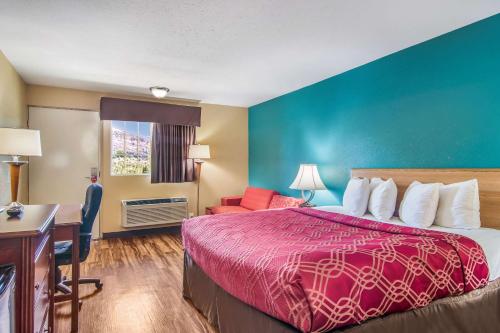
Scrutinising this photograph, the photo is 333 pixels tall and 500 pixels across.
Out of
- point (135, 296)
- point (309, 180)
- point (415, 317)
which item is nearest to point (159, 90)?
point (309, 180)

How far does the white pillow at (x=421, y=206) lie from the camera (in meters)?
2.48

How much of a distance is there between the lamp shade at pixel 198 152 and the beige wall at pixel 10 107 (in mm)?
2376

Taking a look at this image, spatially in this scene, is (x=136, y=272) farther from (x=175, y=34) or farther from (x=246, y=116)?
(x=246, y=116)

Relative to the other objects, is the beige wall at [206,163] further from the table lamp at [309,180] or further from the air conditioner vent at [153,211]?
the table lamp at [309,180]

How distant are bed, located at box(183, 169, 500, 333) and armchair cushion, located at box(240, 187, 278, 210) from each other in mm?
2343

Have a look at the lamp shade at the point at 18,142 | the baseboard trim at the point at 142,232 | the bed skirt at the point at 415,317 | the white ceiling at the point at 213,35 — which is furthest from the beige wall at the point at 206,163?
the bed skirt at the point at 415,317

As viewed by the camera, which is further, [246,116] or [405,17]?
[246,116]

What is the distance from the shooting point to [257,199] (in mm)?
5082

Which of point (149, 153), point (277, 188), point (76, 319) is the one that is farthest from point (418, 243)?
point (149, 153)

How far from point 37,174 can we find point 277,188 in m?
3.67

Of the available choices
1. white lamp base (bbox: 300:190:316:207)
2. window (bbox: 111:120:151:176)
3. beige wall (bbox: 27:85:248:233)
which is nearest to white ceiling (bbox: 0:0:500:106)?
beige wall (bbox: 27:85:248:233)

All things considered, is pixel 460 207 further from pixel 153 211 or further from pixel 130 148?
pixel 130 148

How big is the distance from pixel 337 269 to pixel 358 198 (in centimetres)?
180

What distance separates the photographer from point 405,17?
2.46 metres
